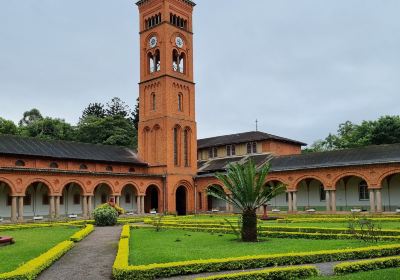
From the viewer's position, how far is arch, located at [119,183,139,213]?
45216mm

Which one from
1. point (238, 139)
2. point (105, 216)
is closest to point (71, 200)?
point (105, 216)

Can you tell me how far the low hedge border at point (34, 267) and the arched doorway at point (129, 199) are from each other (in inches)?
1162

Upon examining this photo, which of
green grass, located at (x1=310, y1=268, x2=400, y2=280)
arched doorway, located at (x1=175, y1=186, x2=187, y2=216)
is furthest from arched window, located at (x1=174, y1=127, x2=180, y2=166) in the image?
green grass, located at (x1=310, y1=268, x2=400, y2=280)

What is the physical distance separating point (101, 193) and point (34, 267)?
32.3 metres

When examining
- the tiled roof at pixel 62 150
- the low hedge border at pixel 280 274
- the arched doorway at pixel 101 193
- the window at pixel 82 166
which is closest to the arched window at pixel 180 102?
the tiled roof at pixel 62 150

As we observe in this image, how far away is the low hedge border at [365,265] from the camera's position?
11320 millimetres

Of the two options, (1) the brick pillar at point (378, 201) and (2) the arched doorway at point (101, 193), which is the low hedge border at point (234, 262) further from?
(2) the arched doorway at point (101, 193)

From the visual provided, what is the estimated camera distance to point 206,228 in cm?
2359

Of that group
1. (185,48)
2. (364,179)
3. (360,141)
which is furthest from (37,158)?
(360,141)

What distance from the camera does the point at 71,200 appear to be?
41.1 meters

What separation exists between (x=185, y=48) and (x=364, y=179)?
23.0 metres

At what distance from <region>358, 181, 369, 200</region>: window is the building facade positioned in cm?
8

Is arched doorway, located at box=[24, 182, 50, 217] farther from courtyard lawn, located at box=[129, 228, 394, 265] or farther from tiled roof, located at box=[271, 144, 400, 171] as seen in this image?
courtyard lawn, located at box=[129, 228, 394, 265]

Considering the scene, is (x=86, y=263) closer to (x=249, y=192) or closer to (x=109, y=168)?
(x=249, y=192)
